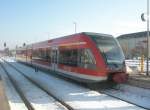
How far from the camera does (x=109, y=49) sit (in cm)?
1546

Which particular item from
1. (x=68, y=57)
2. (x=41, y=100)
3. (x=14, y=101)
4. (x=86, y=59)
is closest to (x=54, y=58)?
(x=68, y=57)

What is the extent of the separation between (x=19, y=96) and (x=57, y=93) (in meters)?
1.83

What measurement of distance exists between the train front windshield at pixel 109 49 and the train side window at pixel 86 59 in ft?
1.96

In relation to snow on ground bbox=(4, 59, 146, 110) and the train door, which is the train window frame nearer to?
the train door

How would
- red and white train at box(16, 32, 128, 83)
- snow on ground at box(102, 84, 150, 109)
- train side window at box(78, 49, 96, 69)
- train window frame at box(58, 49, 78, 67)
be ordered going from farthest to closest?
1. train window frame at box(58, 49, 78, 67)
2. train side window at box(78, 49, 96, 69)
3. red and white train at box(16, 32, 128, 83)
4. snow on ground at box(102, 84, 150, 109)

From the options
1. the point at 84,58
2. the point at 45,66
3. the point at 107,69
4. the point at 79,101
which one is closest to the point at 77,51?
the point at 84,58

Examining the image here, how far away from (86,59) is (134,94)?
3.42 meters

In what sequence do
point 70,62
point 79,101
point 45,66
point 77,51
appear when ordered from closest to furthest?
point 79,101, point 77,51, point 70,62, point 45,66

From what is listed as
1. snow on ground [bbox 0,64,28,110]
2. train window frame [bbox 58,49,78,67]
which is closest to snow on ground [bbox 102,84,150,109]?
train window frame [bbox 58,49,78,67]

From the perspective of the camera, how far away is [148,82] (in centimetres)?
1700

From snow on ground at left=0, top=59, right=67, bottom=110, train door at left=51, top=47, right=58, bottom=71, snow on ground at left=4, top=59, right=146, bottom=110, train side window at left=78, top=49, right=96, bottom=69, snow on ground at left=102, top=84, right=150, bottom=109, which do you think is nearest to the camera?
snow on ground at left=4, top=59, right=146, bottom=110

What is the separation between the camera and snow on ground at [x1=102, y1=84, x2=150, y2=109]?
11.6 meters

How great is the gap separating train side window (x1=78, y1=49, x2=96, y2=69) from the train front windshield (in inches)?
23.5

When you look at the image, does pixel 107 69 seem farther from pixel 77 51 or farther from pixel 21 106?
pixel 21 106
